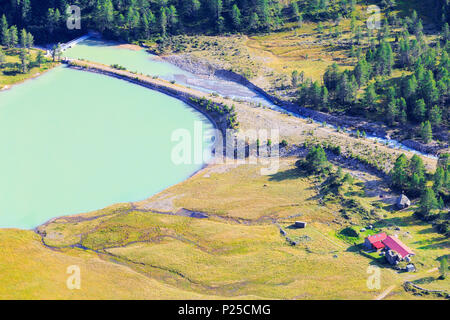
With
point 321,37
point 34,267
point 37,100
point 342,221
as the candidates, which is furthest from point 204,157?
point 321,37

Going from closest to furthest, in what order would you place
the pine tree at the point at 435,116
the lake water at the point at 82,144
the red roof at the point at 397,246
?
the red roof at the point at 397,246 → the lake water at the point at 82,144 → the pine tree at the point at 435,116

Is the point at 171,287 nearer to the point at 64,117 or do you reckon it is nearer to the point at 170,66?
the point at 64,117

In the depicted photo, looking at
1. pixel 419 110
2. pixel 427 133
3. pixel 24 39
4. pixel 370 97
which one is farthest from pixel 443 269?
pixel 24 39

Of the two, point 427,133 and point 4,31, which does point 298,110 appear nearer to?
point 427,133

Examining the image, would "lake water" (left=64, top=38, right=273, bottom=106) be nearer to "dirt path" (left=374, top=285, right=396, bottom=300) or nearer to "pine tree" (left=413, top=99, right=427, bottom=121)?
"pine tree" (left=413, top=99, right=427, bottom=121)

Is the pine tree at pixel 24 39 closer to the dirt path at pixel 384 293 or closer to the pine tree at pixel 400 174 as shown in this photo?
the pine tree at pixel 400 174

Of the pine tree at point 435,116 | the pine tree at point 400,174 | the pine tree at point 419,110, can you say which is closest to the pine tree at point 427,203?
the pine tree at point 400,174
